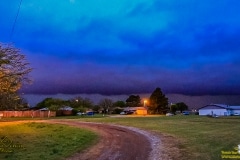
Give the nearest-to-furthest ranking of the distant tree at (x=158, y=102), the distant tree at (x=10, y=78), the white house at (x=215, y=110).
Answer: the distant tree at (x=10, y=78), the distant tree at (x=158, y=102), the white house at (x=215, y=110)

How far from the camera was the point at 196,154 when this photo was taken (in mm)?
19438

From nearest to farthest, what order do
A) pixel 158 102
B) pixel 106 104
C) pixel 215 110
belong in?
pixel 158 102 → pixel 215 110 → pixel 106 104

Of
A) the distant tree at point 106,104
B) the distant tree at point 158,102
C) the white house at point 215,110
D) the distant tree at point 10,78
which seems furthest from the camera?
the distant tree at point 106,104

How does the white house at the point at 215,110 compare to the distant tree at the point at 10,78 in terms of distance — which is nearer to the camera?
the distant tree at the point at 10,78

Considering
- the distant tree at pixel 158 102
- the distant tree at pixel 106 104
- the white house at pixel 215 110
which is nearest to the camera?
the distant tree at pixel 158 102

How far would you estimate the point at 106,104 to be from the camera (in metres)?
178

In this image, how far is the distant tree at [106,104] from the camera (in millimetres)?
171087

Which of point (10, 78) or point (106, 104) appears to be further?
point (106, 104)

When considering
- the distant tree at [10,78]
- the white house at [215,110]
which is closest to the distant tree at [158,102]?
the white house at [215,110]

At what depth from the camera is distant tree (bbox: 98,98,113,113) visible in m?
171

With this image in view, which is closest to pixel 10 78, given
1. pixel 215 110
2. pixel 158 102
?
pixel 158 102

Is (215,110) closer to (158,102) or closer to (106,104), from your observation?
(158,102)

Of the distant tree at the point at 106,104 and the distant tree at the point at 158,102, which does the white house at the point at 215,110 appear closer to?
the distant tree at the point at 158,102

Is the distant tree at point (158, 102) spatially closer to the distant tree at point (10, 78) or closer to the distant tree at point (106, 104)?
the distant tree at point (106, 104)
